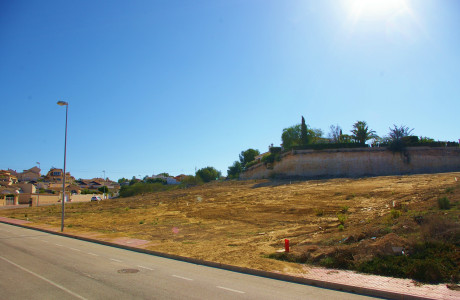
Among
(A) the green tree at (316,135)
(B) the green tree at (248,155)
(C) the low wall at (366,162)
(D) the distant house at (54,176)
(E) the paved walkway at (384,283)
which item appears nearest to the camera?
(E) the paved walkway at (384,283)

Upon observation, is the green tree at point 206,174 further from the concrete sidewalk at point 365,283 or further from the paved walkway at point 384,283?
the paved walkway at point 384,283

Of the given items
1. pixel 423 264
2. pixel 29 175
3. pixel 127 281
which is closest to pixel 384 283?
pixel 423 264

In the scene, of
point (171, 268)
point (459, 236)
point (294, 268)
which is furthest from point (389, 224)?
point (171, 268)

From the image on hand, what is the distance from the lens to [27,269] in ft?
30.3

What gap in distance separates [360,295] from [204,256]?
610cm

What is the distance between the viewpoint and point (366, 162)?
1800 inches

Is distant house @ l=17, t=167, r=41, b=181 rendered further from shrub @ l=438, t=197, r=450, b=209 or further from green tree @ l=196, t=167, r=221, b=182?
shrub @ l=438, t=197, r=450, b=209

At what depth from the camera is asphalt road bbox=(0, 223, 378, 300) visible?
6809 mm

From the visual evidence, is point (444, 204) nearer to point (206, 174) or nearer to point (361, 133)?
point (361, 133)

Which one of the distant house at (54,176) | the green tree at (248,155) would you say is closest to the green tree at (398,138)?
the green tree at (248,155)

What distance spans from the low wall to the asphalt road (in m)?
39.6

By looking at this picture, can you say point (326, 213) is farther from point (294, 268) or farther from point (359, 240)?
point (294, 268)

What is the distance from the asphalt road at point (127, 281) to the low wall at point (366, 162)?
39.6 metres

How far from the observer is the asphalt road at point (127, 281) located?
6.81 meters
